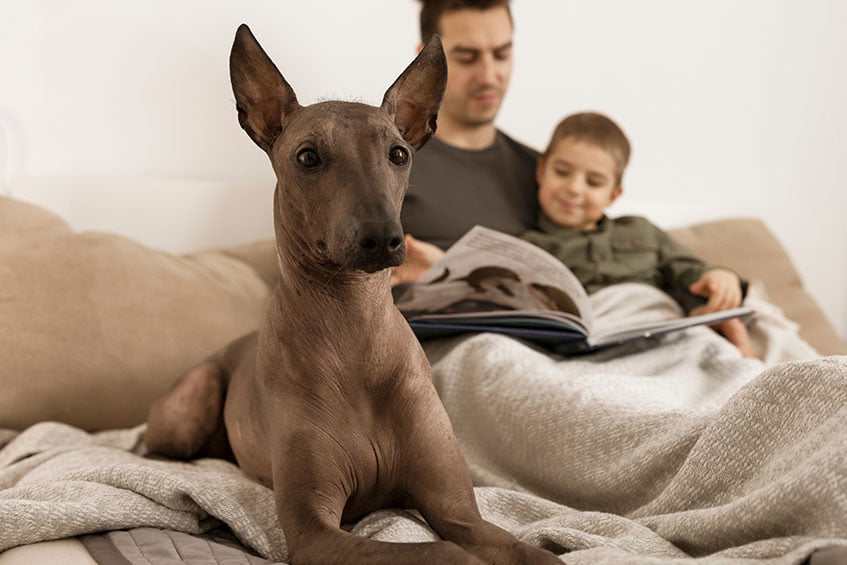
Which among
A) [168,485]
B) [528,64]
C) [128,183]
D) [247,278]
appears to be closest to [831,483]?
[168,485]

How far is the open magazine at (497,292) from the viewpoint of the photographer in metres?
1.92

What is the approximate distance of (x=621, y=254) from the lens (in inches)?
97.1

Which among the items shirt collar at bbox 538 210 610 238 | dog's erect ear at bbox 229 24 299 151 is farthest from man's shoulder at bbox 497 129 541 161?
dog's erect ear at bbox 229 24 299 151

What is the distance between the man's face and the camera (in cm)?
257

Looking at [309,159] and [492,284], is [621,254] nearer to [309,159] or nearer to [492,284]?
[492,284]

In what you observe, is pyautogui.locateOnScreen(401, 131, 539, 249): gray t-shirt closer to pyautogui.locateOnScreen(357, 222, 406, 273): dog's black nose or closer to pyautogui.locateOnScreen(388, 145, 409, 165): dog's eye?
pyautogui.locateOnScreen(388, 145, 409, 165): dog's eye

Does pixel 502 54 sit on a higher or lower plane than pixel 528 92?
higher

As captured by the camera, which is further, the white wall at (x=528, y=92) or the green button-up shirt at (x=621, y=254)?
the white wall at (x=528, y=92)

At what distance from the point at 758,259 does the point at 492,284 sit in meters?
1.29

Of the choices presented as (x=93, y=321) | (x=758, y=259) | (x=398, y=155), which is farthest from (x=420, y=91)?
(x=758, y=259)

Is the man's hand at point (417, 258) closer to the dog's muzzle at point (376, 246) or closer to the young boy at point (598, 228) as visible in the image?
the young boy at point (598, 228)

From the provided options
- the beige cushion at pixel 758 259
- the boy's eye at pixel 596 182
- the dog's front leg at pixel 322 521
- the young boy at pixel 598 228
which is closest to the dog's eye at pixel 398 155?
the dog's front leg at pixel 322 521

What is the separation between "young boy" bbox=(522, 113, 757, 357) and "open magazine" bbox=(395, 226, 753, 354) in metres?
0.45

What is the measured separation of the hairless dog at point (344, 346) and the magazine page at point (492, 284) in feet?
1.80
